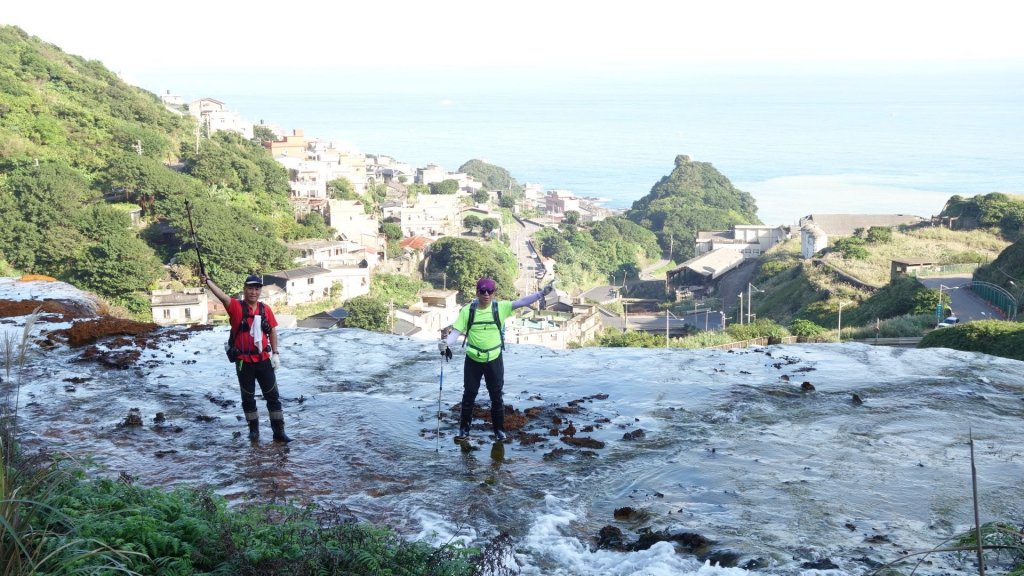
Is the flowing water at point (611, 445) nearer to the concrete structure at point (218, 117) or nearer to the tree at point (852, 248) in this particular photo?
the tree at point (852, 248)

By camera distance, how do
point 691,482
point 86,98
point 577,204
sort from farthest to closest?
point 577,204 → point 86,98 → point 691,482

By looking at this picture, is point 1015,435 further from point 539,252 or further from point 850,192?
point 850,192

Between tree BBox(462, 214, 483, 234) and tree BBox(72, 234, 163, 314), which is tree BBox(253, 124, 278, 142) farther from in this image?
tree BBox(72, 234, 163, 314)

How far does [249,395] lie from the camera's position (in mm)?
8562

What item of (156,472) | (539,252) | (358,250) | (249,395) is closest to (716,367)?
(249,395)

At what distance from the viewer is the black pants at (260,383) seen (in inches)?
330

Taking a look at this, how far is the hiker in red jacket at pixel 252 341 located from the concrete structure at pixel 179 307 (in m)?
32.0

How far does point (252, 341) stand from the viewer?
27.2 feet

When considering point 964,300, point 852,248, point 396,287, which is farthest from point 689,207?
point 964,300

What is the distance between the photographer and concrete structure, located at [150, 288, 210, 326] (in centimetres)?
3897

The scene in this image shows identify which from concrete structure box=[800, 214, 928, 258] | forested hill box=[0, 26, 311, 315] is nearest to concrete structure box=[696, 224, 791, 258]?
concrete structure box=[800, 214, 928, 258]

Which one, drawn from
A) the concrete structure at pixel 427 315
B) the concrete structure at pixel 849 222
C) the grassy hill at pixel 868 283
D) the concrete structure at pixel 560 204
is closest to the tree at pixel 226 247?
the concrete structure at pixel 427 315

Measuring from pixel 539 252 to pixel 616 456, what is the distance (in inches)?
2778

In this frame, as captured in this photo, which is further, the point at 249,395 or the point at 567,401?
the point at 567,401
